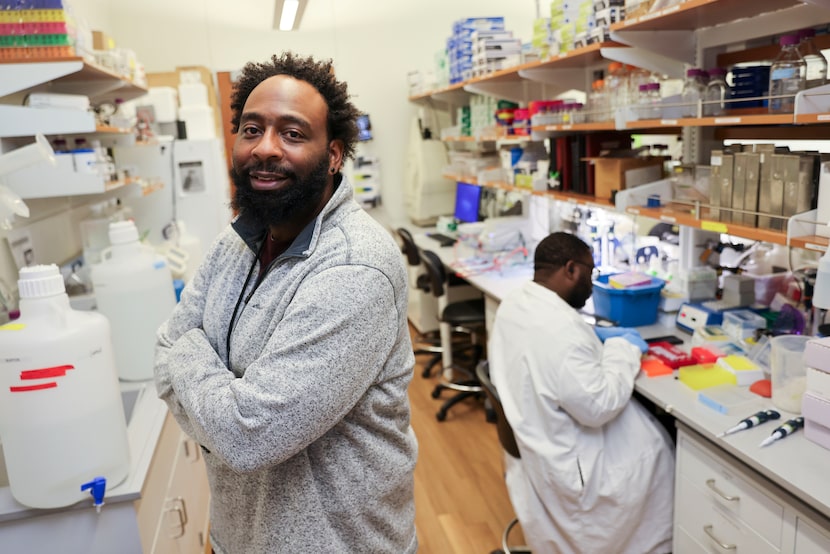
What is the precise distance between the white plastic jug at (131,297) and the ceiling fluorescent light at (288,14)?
8.12 ft

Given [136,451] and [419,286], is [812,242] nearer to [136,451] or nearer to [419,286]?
[136,451]

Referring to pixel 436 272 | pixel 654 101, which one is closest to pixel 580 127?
pixel 654 101

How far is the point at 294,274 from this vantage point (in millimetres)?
1114

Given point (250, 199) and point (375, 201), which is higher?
point (250, 199)

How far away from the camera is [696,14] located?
2162 millimetres

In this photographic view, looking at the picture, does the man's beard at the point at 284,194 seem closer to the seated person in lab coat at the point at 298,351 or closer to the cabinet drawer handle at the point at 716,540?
the seated person in lab coat at the point at 298,351

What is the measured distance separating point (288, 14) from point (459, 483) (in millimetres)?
3530

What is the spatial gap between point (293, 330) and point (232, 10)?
532cm

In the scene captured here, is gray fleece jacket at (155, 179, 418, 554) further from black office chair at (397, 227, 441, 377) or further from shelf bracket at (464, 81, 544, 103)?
black office chair at (397, 227, 441, 377)

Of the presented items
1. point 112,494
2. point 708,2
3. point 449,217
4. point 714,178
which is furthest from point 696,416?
point 449,217

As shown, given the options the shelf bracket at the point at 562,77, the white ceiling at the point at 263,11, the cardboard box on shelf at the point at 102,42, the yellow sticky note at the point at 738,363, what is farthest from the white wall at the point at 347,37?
the yellow sticky note at the point at 738,363

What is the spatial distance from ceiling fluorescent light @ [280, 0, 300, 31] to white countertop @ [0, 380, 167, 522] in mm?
2881

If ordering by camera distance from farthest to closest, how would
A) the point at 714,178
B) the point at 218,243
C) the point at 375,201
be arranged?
the point at 375,201
the point at 714,178
the point at 218,243

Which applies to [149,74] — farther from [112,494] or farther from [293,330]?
[293,330]
